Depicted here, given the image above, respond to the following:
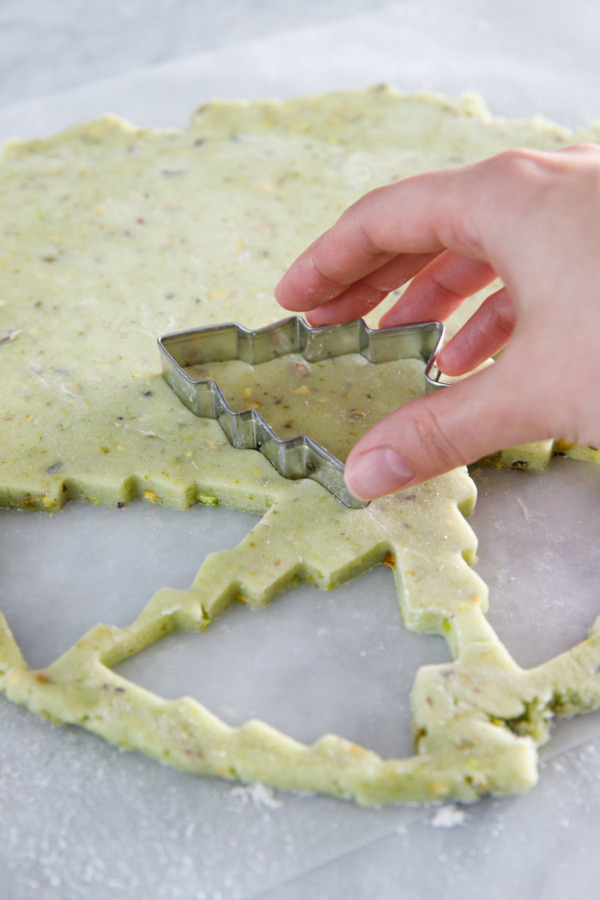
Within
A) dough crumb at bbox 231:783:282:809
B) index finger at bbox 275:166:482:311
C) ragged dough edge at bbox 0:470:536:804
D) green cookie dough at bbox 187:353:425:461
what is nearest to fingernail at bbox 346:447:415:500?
ragged dough edge at bbox 0:470:536:804

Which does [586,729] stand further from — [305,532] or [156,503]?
[156,503]

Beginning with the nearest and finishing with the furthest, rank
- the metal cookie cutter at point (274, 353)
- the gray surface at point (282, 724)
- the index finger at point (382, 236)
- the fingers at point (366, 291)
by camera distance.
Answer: the gray surface at point (282, 724) → the index finger at point (382, 236) → the metal cookie cutter at point (274, 353) → the fingers at point (366, 291)

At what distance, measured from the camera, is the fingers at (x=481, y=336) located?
1.82 metres

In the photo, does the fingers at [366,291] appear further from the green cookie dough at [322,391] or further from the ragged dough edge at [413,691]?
the ragged dough edge at [413,691]

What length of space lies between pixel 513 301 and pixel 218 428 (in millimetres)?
690

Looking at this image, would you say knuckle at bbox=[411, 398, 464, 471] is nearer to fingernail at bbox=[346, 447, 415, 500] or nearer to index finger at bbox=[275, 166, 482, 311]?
fingernail at bbox=[346, 447, 415, 500]

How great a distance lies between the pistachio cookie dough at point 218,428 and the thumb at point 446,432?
0.74ft

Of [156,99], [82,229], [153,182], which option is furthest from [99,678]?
[156,99]

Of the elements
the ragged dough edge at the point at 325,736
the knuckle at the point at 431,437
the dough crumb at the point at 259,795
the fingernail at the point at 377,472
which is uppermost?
the knuckle at the point at 431,437

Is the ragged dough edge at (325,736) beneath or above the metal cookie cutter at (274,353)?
beneath

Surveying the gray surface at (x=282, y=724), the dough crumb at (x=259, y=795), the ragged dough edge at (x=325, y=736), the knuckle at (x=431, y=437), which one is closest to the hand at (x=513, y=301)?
the knuckle at (x=431, y=437)

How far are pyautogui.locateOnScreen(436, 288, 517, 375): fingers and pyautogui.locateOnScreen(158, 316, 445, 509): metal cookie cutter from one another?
0.11ft

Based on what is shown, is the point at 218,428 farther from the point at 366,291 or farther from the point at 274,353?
the point at 366,291

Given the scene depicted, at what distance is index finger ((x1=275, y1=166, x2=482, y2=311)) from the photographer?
1.52 m
